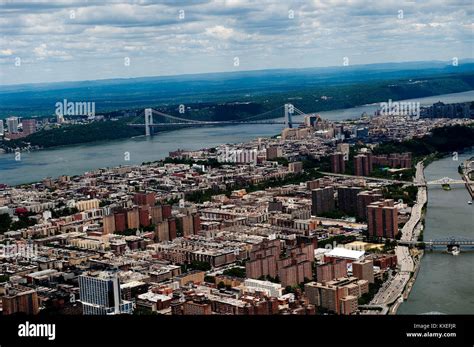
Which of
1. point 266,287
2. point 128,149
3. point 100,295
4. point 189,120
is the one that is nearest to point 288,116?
point 189,120

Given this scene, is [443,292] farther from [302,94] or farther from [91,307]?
[302,94]

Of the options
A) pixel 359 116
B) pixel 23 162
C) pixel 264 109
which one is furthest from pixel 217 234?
pixel 264 109

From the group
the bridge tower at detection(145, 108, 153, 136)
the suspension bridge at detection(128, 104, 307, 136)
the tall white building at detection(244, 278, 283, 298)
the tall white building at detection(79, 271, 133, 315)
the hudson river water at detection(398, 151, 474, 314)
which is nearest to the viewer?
the tall white building at detection(79, 271, 133, 315)

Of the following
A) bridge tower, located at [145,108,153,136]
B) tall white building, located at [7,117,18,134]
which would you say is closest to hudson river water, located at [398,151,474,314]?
bridge tower, located at [145,108,153,136]

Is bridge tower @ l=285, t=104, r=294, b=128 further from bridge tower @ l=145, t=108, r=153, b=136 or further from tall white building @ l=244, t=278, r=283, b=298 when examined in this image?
tall white building @ l=244, t=278, r=283, b=298

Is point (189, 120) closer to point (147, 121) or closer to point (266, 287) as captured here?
point (147, 121)

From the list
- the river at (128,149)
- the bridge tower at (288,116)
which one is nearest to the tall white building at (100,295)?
the river at (128,149)
